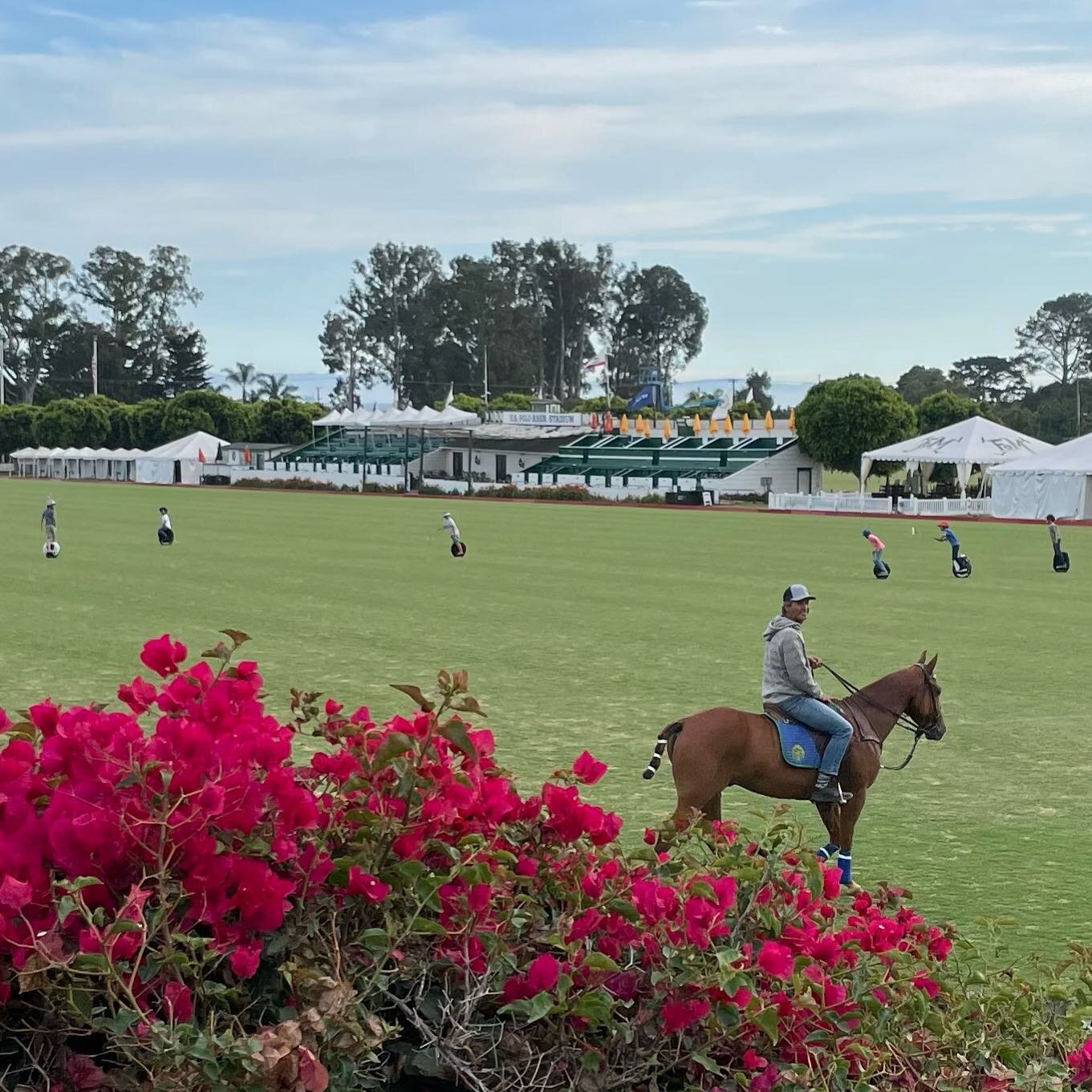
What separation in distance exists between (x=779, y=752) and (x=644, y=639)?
10508 millimetres

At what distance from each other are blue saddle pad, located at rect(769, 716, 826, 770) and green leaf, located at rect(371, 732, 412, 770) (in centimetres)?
450

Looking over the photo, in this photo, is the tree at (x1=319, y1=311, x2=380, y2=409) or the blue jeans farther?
the tree at (x1=319, y1=311, x2=380, y2=409)

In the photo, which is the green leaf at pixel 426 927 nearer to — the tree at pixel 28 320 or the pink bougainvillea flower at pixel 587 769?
the pink bougainvillea flower at pixel 587 769

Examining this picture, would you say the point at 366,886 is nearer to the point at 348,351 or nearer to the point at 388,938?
the point at 388,938

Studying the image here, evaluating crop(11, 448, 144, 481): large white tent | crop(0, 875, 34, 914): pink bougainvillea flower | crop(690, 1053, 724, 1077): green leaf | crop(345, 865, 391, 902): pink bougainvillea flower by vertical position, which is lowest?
crop(690, 1053, 724, 1077): green leaf

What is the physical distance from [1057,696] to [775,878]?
35.4 feet

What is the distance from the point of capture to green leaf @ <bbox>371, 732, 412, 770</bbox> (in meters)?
3.76

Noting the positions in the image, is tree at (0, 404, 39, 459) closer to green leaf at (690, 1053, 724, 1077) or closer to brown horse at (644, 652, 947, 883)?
brown horse at (644, 652, 947, 883)

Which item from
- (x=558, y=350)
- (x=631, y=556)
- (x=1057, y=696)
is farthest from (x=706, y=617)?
(x=558, y=350)

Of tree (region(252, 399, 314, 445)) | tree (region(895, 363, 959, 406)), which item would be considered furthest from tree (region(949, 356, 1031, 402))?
tree (region(252, 399, 314, 445))

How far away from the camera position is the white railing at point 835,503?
191 feet

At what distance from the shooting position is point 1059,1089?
403 centimetres

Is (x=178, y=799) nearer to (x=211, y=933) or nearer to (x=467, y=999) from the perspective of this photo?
(x=211, y=933)

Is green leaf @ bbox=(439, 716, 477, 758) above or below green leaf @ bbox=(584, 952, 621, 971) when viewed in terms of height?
above
